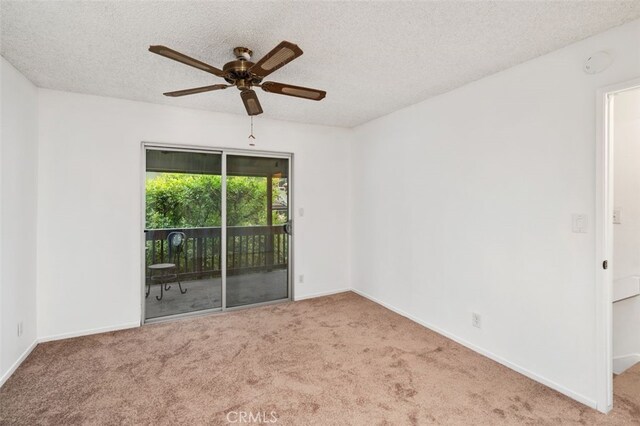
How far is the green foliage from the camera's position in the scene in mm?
3583

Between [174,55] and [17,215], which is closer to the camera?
[174,55]

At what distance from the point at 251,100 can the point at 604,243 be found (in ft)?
8.75

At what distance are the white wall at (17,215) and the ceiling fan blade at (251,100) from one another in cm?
185

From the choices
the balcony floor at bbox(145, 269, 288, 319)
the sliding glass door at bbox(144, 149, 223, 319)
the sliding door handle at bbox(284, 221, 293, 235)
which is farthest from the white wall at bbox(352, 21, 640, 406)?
the sliding glass door at bbox(144, 149, 223, 319)

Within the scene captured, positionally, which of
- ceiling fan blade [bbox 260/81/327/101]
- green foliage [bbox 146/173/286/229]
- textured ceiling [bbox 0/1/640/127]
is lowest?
green foliage [bbox 146/173/286/229]

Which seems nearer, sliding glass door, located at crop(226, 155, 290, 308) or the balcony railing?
the balcony railing

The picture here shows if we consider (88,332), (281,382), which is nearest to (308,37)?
(281,382)

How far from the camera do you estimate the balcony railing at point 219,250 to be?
3.63 m

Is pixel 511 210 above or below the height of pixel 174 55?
below

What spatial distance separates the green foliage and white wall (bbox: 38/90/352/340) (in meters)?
0.21

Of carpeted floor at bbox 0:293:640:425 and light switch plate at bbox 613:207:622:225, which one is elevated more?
light switch plate at bbox 613:207:622:225

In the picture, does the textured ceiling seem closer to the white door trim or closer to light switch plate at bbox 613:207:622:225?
the white door trim

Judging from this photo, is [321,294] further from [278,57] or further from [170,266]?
[278,57]

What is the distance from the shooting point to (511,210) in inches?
101
